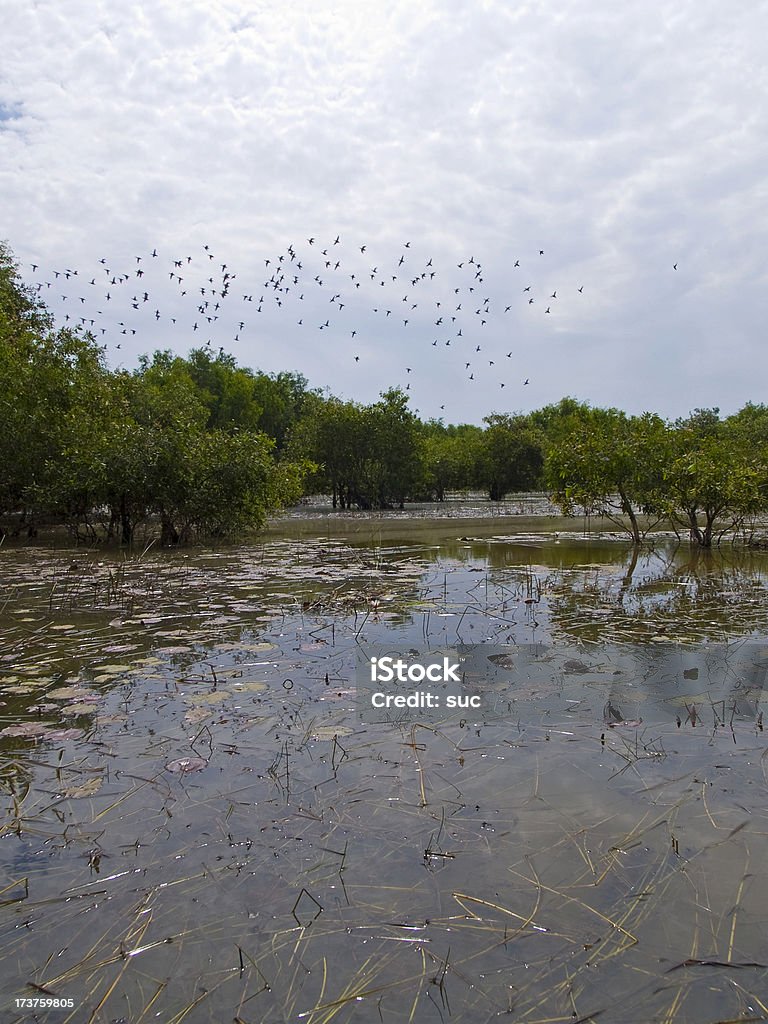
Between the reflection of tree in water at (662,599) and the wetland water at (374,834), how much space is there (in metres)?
0.33

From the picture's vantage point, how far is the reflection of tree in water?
700 centimetres

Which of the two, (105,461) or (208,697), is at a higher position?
(105,461)

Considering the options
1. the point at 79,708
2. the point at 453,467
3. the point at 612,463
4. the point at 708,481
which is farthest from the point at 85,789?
the point at 453,467

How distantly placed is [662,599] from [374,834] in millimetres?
6721

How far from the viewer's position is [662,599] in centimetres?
880

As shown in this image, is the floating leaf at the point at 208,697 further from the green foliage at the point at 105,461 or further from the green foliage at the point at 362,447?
the green foliage at the point at 362,447

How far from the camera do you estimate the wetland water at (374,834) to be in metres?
2.24

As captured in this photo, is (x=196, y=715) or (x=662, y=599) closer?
(x=196, y=715)

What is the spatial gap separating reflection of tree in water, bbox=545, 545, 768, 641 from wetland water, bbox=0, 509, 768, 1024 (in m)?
0.33

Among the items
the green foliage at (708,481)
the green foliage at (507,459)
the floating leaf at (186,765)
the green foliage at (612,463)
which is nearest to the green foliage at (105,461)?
the green foliage at (612,463)

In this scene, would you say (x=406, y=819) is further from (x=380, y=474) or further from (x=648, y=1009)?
(x=380, y=474)

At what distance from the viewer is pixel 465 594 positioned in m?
9.15

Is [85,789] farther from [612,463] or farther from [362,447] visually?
[362,447]

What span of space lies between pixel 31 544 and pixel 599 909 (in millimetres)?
17181
